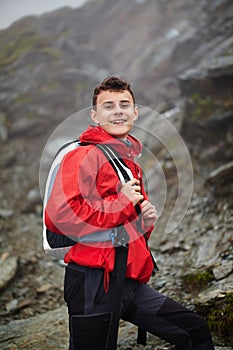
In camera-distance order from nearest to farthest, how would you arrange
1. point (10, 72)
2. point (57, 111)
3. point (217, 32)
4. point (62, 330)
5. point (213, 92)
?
point (62, 330) < point (213, 92) < point (217, 32) < point (57, 111) < point (10, 72)

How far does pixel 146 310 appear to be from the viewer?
3188 mm

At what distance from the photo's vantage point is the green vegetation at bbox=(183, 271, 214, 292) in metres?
5.56

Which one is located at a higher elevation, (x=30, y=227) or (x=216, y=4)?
(x=216, y=4)

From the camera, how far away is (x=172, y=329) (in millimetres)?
3184

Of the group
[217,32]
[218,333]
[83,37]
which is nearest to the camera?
[218,333]

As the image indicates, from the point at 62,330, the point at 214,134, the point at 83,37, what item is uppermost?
the point at 83,37

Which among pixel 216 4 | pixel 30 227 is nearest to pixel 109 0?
pixel 216 4

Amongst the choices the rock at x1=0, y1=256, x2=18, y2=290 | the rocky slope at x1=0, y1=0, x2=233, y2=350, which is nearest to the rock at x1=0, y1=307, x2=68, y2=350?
the rocky slope at x1=0, y1=0, x2=233, y2=350

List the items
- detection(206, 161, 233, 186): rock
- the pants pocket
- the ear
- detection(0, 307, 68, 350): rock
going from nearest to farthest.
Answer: the pants pocket
the ear
detection(0, 307, 68, 350): rock
detection(206, 161, 233, 186): rock

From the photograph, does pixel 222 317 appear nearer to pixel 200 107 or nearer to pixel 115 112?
pixel 115 112

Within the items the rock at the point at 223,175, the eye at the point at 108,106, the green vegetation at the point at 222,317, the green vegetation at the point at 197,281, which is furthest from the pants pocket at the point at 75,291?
the rock at the point at 223,175

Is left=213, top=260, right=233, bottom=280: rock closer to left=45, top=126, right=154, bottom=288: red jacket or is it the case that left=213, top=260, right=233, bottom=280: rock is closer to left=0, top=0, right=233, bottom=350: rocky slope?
left=0, top=0, right=233, bottom=350: rocky slope

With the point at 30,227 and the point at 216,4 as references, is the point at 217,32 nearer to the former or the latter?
the point at 216,4

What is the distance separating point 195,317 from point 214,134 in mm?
7521
